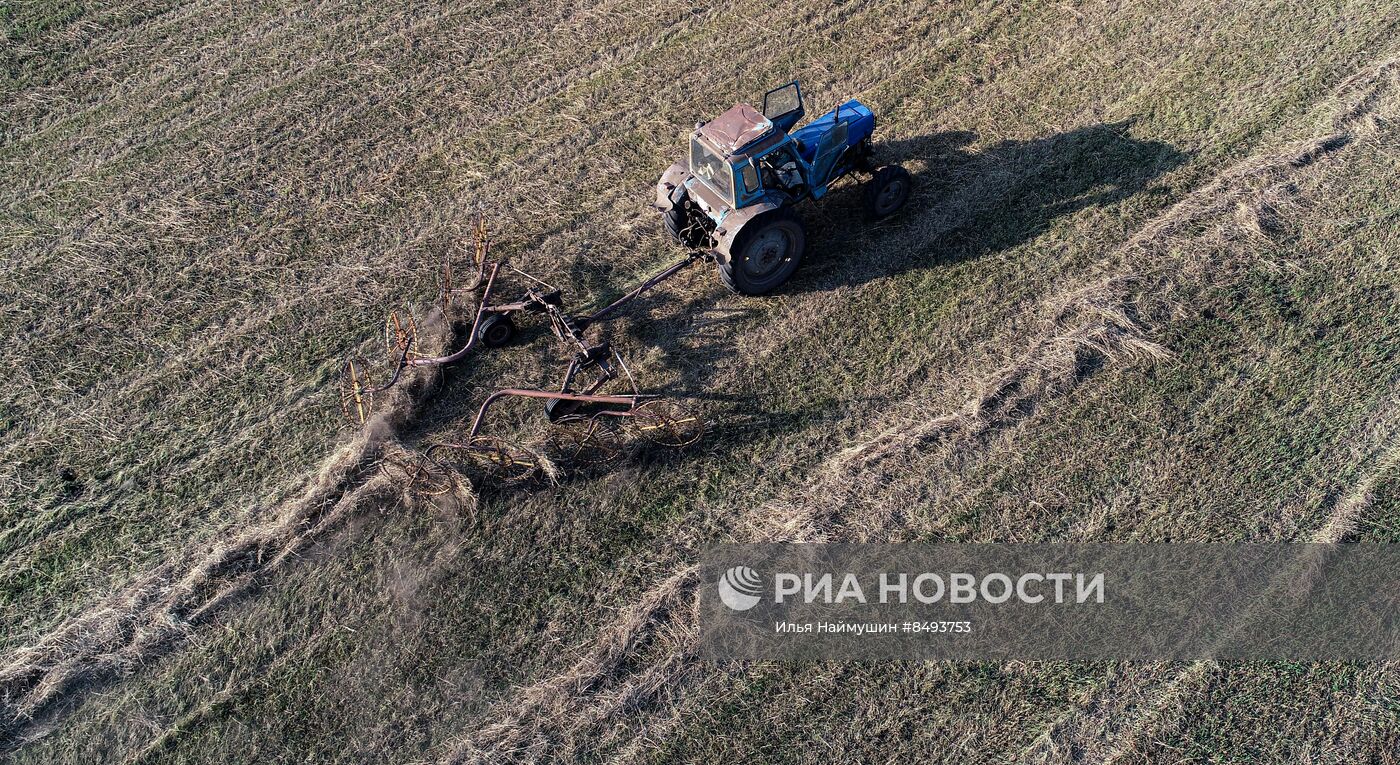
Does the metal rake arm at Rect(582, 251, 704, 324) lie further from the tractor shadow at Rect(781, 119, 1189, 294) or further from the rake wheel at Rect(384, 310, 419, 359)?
the rake wheel at Rect(384, 310, 419, 359)

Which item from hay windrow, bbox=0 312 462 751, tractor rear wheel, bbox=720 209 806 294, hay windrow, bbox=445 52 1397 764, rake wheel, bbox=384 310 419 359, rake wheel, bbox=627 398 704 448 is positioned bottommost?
hay windrow, bbox=445 52 1397 764

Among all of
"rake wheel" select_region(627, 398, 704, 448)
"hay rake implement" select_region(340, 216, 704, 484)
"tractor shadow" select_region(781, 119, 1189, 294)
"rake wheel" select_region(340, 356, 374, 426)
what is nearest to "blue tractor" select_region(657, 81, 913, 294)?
"tractor shadow" select_region(781, 119, 1189, 294)

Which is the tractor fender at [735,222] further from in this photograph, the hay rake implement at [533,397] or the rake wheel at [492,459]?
the rake wheel at [492,459]

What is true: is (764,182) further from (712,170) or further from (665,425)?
(665,425)

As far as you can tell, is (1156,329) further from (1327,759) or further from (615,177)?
(615,177)

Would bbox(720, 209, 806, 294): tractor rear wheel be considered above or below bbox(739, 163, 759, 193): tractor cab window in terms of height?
below

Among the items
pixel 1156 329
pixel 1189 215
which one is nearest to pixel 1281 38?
pixel 1189 215

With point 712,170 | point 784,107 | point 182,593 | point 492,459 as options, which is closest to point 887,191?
point 784,107
